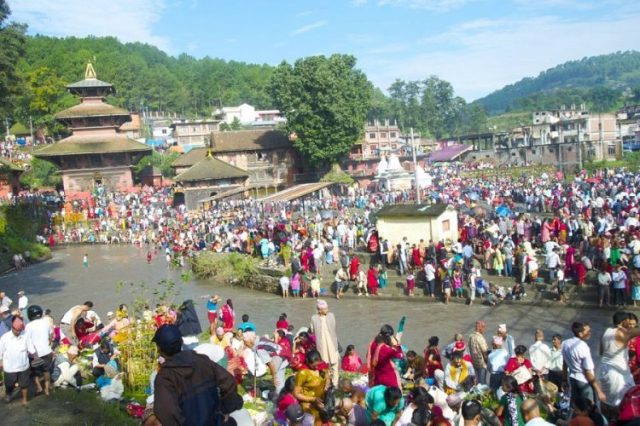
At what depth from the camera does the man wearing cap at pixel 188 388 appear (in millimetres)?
3834

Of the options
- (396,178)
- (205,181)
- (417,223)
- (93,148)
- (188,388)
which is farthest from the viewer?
(93,148)

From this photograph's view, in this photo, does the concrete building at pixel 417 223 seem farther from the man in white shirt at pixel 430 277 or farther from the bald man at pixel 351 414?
the bald man at pixel 351 414

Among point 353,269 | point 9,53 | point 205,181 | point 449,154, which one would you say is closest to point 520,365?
point 353,269

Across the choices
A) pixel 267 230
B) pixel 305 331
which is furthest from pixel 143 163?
pixel 305 331

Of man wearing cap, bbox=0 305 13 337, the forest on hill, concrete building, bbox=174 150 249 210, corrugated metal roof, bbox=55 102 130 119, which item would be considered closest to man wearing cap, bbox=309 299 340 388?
man wearing cap, bbox=0 305 13 337

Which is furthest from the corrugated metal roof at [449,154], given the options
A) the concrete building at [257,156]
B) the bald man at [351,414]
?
the bald man at [351,414]

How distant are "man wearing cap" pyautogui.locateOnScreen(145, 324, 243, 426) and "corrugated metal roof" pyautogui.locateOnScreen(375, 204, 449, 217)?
55.3 ft

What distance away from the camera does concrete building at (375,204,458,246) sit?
20438 millimetres

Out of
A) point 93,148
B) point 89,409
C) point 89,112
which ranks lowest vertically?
point 89,409

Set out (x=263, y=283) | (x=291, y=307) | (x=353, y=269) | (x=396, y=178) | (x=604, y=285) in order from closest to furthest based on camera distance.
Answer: (x=604, y=285), (x=291, y=307), (x=353, y=269), (x=263, y=283), (x=396, y=178)

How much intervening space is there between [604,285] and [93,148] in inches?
1717

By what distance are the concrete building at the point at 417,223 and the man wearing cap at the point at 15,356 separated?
14220 millimetres

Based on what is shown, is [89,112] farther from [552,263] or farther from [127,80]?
[127,80]

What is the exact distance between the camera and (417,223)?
20.7 m
